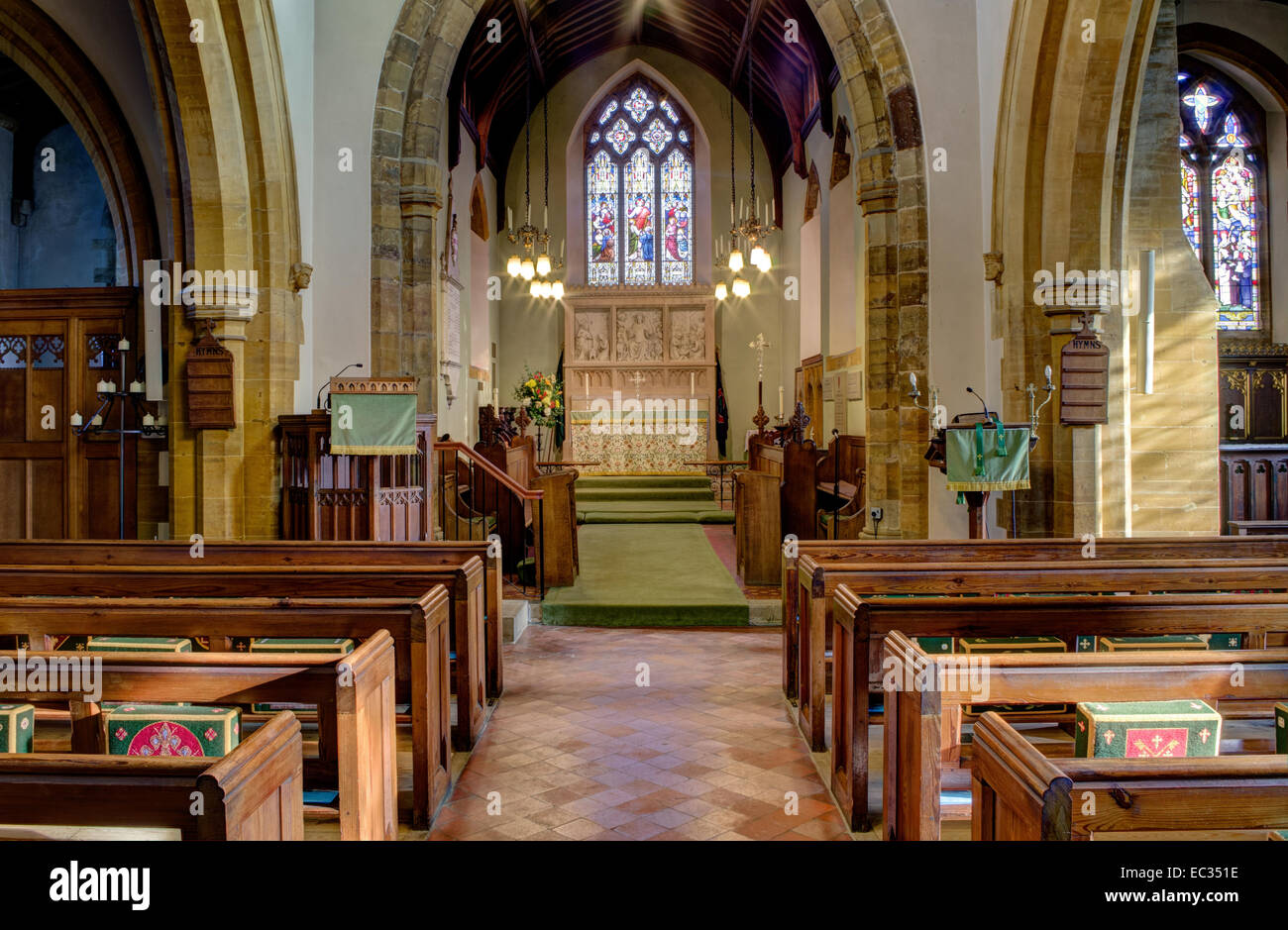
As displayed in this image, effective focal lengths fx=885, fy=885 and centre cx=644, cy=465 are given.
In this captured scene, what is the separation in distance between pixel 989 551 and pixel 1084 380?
2238 mm

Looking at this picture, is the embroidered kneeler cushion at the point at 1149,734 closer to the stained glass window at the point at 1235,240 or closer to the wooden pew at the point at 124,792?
the wooden pew at the point at 124,792

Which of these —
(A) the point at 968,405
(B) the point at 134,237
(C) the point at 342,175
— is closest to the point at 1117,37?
(A) the point at 968,405

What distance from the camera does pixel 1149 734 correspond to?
188 cm

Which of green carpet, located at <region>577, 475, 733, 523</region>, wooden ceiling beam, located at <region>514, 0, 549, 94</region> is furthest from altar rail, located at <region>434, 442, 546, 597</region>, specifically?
wooden ceiling beam, located at <region>514, 0, 549, 94</region>

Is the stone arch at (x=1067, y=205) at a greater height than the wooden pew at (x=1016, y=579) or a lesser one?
greater

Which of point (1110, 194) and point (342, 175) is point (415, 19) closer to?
point (342, 175)

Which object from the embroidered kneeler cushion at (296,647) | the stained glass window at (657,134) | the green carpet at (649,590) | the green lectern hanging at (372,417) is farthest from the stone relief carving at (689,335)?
the embroidered kneeler cushion at (296,647)

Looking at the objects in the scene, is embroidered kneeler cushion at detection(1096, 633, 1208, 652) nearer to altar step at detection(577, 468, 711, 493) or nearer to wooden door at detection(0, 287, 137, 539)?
wooden door at detection(0, 287, 137, 539)

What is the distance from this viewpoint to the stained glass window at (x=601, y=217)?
14398 millimetres

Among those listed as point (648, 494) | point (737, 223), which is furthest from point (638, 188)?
point (648, 494)

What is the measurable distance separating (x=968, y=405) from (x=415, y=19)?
532cm

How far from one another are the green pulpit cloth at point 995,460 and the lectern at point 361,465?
11.3 ft

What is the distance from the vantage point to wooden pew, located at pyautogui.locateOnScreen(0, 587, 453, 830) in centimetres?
269
